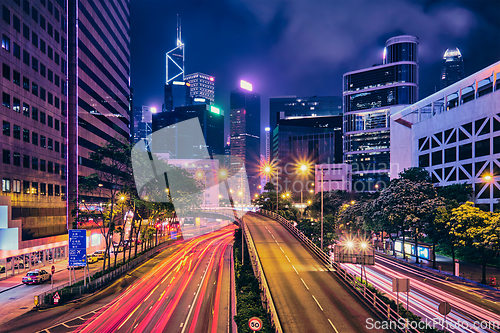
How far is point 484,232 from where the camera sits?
3209 cm

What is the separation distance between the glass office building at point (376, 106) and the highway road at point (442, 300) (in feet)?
289

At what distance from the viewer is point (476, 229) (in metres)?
33.1

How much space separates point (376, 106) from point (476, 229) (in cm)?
9888

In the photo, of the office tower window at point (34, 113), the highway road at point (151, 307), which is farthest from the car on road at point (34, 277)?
the office tower window at point (34, 113)

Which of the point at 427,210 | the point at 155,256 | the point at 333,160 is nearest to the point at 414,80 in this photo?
the point at 333,160

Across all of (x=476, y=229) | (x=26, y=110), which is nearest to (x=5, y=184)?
(x=26, y=110)

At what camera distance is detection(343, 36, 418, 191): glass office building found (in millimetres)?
121688

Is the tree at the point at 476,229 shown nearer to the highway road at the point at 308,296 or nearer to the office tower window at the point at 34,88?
the highway road at the point at 308,296

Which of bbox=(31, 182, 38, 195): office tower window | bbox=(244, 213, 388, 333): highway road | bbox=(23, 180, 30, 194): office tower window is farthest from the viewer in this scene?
bbox=(31, 182, 38, 195): office tower window

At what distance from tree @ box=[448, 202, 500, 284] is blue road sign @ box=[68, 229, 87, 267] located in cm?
3865

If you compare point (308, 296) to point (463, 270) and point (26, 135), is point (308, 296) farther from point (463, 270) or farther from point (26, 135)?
point (26, 135)

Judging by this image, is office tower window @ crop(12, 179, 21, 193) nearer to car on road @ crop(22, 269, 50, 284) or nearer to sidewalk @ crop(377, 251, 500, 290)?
car on road @ crop(22, 269, 50, 284)

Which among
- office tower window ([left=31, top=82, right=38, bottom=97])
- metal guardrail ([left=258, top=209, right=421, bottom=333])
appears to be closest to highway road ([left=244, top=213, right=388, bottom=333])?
metal guardrail ([left=258, top=209, right=421, bottom=333])

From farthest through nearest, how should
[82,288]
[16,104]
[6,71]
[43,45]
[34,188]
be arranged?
[43,45] → [34,188] → [16,104] → [6,71] → [82,288]
